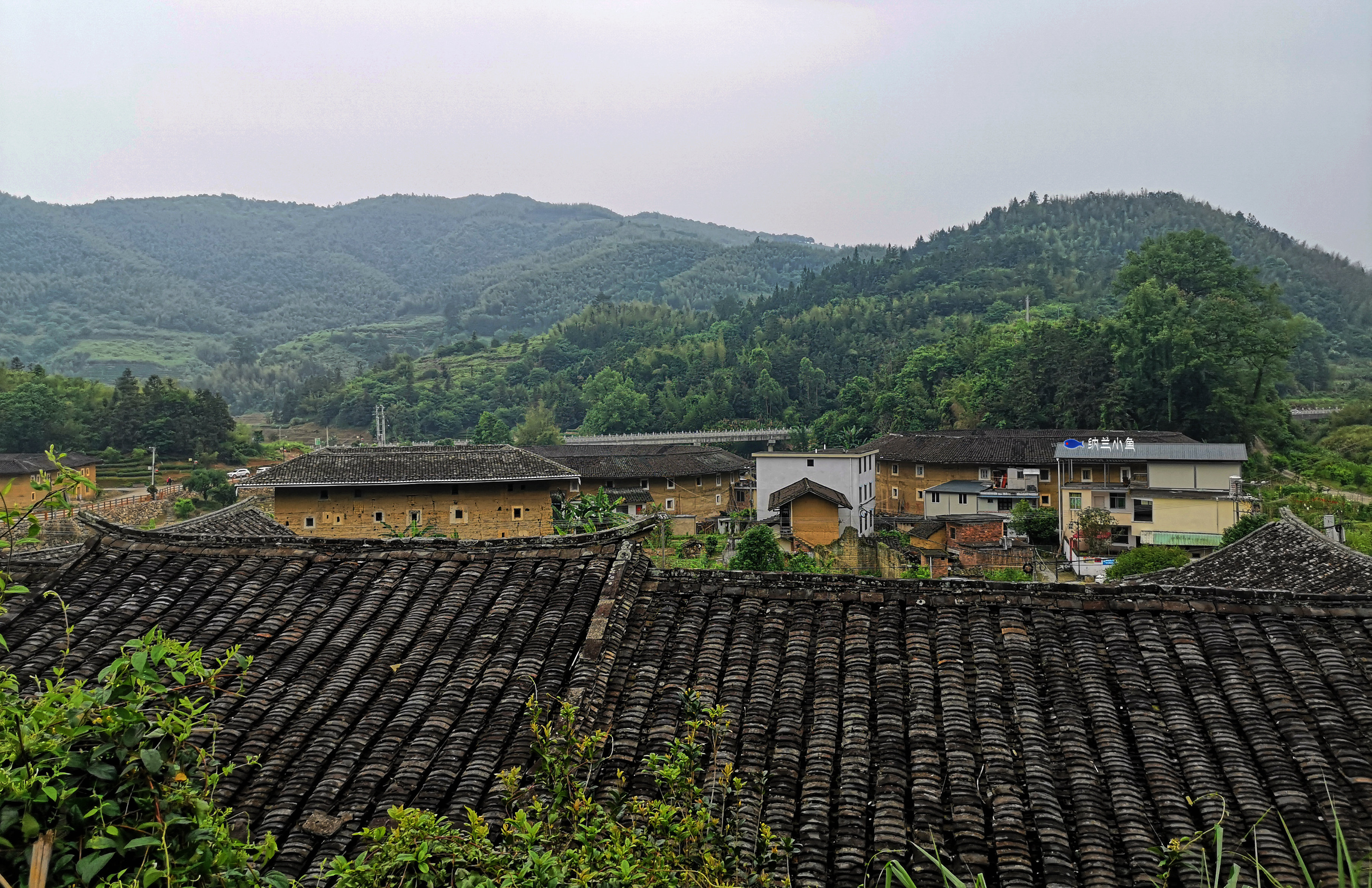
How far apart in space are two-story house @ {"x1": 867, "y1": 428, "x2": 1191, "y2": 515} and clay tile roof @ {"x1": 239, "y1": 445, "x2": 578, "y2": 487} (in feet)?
72.1

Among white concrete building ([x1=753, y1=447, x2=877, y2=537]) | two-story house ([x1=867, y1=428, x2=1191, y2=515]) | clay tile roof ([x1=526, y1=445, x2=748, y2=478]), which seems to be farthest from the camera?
clay tile roof ([x1=526, y1=445, x2=748, y2=478])

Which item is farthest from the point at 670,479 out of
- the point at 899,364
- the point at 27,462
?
the point at 899,364

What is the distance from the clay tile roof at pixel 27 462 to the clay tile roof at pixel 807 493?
31.4 metres

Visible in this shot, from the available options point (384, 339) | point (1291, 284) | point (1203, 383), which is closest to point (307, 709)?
point (1203, 383)

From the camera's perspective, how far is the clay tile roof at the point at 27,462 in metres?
45.5

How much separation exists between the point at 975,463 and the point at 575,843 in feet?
155

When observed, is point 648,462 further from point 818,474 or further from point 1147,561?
point 1147,561

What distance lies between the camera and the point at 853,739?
616 cm

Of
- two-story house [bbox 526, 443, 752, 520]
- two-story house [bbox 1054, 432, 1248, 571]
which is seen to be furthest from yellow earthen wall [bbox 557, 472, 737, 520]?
two-story house [bbox 1054, 432, 1248, 571]

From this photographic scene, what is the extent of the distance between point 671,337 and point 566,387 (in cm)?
1744

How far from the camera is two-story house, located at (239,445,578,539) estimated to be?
119 ft

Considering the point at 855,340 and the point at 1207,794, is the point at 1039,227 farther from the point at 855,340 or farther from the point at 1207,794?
the point at 1207,794

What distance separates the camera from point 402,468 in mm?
37062

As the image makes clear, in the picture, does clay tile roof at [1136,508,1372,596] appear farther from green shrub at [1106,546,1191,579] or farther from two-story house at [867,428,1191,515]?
two-story house at [867,428,1191,515]
